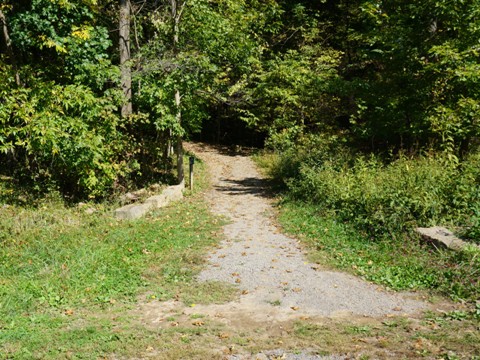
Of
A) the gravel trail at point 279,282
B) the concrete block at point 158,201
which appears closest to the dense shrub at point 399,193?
the gravel trail at point 279,282

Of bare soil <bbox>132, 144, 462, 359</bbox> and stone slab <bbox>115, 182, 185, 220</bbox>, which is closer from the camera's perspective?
bare soil <bbox>132, 144, 462, 359</bbox>

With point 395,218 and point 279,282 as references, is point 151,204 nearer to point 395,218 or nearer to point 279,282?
point 279,282

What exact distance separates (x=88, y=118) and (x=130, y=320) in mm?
7401

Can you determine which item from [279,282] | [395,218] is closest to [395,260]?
[395,218]

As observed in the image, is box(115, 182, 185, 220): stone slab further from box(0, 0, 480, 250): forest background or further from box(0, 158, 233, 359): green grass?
box(0, 0, 480, 250): forest background

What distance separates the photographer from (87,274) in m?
7.46

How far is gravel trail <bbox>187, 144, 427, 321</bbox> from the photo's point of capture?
247 inches

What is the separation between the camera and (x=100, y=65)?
12.6 m

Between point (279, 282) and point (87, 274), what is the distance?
3372 millimetres

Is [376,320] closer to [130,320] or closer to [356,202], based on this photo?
[130,320]

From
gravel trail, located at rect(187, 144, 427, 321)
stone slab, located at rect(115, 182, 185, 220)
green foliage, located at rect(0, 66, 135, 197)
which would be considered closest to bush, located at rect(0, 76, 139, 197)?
green foliage, located at rect(0, 66, 135, 197)

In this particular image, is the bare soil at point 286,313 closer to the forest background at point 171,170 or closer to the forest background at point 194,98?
the forest background at point 171,170

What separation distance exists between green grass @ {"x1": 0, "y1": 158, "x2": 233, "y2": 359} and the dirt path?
0.42 meters

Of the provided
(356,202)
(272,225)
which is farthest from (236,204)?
(356,202)
